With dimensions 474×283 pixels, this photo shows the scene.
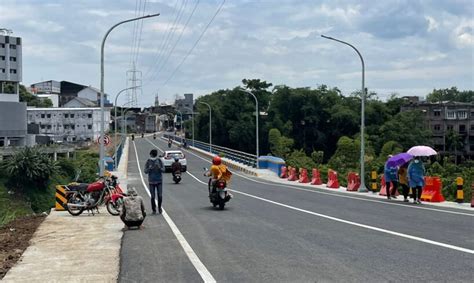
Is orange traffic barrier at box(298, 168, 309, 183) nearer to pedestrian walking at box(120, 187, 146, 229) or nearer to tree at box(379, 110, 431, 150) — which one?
pedestrian walking at box(120, 187, 146, 229)

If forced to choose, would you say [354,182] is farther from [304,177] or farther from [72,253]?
[72,253]

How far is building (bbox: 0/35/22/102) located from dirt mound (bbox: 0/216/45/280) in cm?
9275

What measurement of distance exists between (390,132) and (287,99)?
1879cm

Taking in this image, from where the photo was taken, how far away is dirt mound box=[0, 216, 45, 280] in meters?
9.12

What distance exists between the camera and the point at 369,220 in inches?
555

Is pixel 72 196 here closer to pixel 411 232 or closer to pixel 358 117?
pixel 411 232

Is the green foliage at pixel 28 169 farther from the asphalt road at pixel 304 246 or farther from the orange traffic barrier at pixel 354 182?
the asphalt road at pixel 304 246

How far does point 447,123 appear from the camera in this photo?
11262 centimetres

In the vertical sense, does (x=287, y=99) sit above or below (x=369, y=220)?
above

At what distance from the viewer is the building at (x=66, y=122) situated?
382 ft

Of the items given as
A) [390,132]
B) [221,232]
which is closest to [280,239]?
[221,232]

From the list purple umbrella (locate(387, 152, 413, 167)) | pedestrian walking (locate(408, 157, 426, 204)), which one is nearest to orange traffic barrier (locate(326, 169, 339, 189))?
purple umbrella (locate(387, 152, 413, 167))

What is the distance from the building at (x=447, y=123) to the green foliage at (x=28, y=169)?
83.0 m

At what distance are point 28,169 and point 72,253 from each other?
109ft
